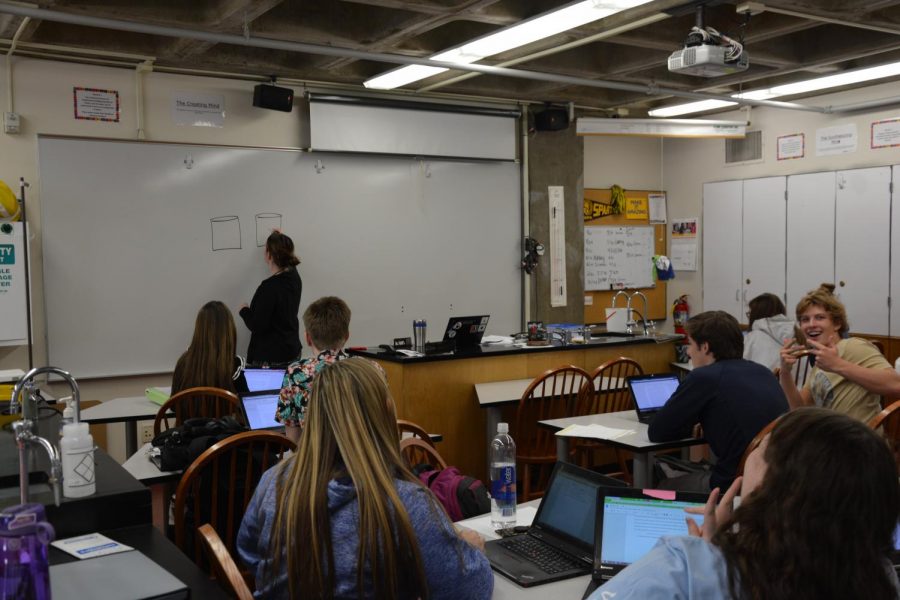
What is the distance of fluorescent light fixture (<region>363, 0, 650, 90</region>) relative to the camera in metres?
4.49

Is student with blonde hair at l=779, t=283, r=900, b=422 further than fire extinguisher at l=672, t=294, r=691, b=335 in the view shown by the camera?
No

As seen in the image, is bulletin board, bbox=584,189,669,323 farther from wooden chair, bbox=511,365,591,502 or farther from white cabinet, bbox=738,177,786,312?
wooden chair, bbox=511,365,591,502

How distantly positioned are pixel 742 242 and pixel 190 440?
20.7ft

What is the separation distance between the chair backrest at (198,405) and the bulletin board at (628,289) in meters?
4.94

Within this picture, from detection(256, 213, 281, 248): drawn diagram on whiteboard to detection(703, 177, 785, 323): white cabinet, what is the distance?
4460 mm

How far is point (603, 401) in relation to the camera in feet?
17.8

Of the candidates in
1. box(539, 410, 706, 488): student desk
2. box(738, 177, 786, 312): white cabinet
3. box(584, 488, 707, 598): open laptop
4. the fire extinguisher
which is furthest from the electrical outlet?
box(738, 177, 786, 312): white cabinet

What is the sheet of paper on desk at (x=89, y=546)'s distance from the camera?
1772 mm

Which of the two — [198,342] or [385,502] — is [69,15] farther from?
[385,502]

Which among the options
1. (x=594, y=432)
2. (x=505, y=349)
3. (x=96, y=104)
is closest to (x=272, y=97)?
(x=96, y=104)

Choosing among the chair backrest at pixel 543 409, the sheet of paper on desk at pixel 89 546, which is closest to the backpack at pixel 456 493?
the sheet of paper on desk at pixel 89 546

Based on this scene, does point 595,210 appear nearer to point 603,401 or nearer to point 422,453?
point 603,401

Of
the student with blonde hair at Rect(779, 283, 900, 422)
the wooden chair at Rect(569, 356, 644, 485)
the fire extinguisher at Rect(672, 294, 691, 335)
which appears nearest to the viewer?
the student with blonde hair at Rect(779, 283, 900, 422)

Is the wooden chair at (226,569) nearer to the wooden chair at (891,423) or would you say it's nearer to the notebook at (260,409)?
the notebook at (260,409)
